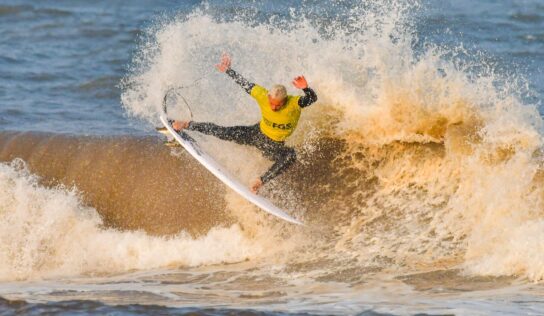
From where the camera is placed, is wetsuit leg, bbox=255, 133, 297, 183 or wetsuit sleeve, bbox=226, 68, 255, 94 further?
wetsuit leg, bbox=255, 133, 297, 183

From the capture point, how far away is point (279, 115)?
10500 millimetres

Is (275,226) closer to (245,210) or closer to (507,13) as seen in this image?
(245,210)

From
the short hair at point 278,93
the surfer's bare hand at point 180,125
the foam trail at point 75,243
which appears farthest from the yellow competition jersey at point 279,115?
the foam trail at point 75,243

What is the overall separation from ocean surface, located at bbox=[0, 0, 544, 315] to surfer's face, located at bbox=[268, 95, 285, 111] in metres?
1.29

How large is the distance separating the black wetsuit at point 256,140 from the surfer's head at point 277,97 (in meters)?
0.41

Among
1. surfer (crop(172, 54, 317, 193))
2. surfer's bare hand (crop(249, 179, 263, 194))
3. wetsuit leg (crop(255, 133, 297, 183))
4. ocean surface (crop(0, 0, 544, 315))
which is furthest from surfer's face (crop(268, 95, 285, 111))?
ocean surface (crop(0, 0, 544, 315))

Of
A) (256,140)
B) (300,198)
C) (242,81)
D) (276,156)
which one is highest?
(242,81)

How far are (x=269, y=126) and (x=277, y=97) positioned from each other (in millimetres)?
498

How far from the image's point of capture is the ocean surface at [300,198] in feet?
30.0

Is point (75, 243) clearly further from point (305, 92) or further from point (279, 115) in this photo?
point (305, 92)

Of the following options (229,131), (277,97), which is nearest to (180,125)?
(229,131)

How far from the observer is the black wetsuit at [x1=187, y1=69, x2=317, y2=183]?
10750 mm

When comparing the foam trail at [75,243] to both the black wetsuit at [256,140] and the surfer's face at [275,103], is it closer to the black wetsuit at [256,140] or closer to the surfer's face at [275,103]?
the black wetsuit at [256,140]

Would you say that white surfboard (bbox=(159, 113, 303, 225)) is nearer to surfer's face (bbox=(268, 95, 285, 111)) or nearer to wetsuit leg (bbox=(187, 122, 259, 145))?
wetsuit leg (bbox=(187, 122, 259, 145))
